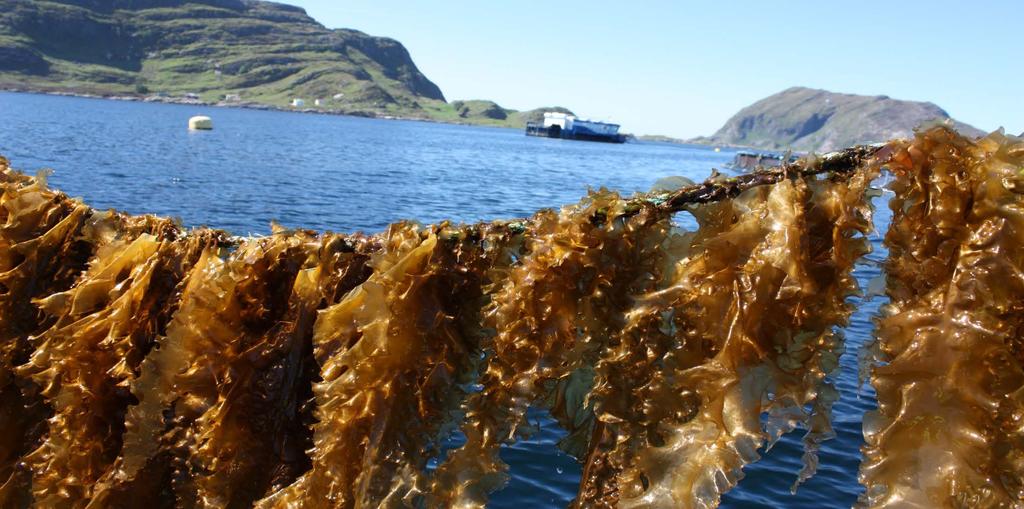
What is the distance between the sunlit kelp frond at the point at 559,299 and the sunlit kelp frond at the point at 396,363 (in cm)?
17

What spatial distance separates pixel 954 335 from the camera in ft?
7.53

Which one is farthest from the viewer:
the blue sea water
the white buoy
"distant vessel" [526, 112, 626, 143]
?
"distant vessel" [526, 112, 626, 143]

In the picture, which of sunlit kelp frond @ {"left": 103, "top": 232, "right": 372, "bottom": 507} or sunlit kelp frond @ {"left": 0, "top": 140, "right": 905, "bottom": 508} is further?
sunlit kelp frond @ {"left": 103, "top": 232, "right": 372, "bottom": 507}

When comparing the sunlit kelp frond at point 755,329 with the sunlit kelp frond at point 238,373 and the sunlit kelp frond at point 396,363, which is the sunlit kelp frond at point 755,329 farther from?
the sunlit kelp frond at point 238,373

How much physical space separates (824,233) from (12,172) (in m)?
4.01

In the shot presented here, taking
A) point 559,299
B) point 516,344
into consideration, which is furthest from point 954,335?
point 516,344

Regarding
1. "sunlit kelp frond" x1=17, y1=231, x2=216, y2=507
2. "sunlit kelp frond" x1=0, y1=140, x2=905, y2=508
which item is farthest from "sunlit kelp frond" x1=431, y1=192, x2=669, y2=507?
"sunlit kelp frond" x1=17, y1=231, x2=216, y2=507

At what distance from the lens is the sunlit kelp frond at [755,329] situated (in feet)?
8.03

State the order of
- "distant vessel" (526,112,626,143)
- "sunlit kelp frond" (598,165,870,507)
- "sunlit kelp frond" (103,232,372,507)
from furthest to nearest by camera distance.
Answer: "distant vessel" (526,112,626,143) → "sunlit kelp frond" (103,232,372,507) → "sunlit kelp frond" (598,165,870,507)

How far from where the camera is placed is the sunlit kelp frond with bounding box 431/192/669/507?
274cm

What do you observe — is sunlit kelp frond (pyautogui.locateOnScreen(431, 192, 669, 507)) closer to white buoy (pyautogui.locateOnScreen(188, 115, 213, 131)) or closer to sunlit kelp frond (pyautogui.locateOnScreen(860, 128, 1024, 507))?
sunlit kelp frond (pyautogui.locateOnScreen(860, 128, 1024, 507))

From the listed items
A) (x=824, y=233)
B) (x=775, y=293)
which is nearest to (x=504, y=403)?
(x=775, y=293)

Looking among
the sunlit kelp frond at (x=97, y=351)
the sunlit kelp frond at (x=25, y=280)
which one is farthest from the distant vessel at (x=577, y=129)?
the sunlit kelp frond at (x=97, y=351)

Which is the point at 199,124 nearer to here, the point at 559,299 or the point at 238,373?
the point at 238,373
